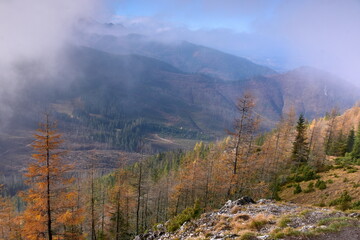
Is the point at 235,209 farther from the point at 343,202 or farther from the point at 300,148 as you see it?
the point at 300,148

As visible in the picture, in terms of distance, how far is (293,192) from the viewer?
3516 centimetres

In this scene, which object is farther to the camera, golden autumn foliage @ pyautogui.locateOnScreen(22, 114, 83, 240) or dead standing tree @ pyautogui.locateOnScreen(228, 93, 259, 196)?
dead standing tree @ pyautogui.locateOnScreen(228, 93, 259, 196)

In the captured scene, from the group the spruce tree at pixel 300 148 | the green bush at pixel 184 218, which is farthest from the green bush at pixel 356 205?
the spruce tree at pixel 300 148

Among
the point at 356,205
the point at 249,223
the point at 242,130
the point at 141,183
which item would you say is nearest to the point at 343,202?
the point at 356,205

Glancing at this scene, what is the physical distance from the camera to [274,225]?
Result: 1606 centimetres

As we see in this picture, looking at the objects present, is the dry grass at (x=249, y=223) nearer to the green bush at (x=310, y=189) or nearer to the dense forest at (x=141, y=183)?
the dense forest at (x=141, y=183)

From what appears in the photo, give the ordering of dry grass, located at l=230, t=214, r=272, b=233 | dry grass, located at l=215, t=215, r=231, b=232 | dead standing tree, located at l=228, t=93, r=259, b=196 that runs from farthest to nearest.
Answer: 1. dead standing tree, located at l=228, t=93, r=259, b=196
2. dry grass, located at l=215, t=215, r=231, b=232
3. dry grass, located at l=230, t=214, r=272, b=233

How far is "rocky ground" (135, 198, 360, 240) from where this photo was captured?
523 inches

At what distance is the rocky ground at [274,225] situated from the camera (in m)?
13.3

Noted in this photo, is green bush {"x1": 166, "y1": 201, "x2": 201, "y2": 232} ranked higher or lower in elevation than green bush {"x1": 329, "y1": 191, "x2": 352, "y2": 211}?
lower

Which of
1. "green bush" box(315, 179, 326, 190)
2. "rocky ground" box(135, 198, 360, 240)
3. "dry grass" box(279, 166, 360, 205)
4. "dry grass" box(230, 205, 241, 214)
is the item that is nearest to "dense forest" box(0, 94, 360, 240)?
"dry grass" box(279, 166, 360, 205)

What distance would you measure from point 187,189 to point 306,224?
36.2 metres

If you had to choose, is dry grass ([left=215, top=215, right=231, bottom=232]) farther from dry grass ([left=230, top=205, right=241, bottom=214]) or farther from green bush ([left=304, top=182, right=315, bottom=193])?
green bush ([left=304, top=182, right=315, bottom=193])

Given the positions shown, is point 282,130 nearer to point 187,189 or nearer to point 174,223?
point 187,189
